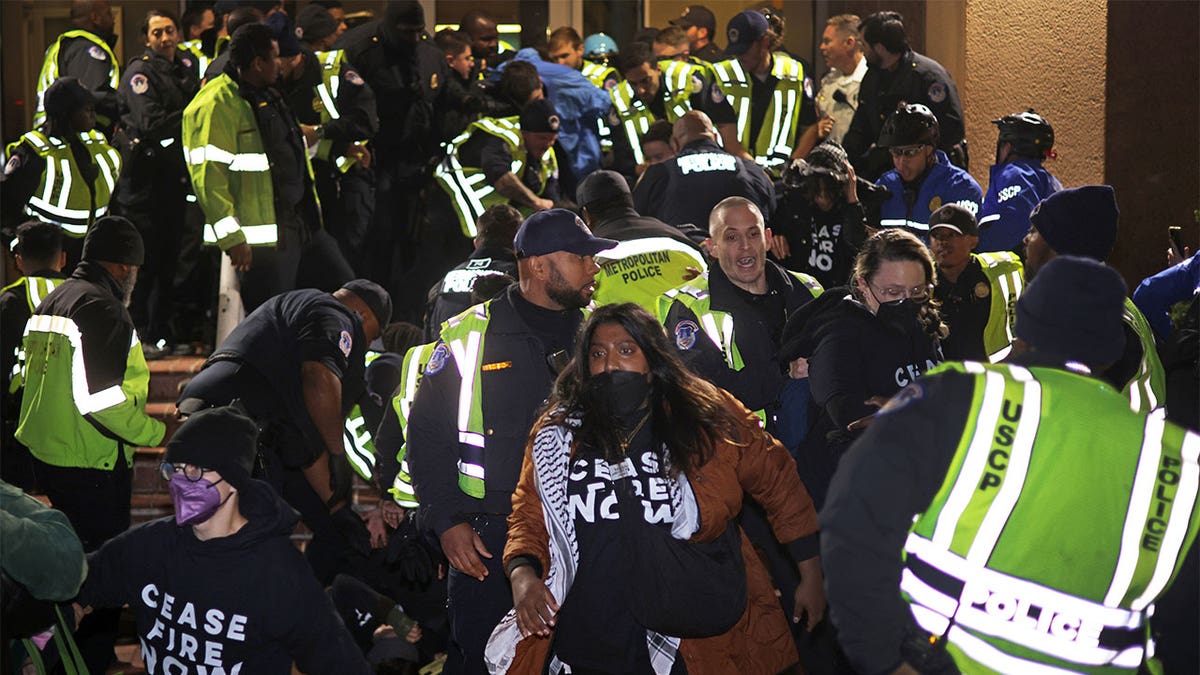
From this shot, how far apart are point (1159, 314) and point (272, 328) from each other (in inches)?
156

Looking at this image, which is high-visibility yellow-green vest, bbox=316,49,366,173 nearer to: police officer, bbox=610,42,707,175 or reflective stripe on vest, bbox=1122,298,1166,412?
police officer, bbox=610,42,707,175

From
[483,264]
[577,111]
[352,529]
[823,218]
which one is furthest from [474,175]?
[352,529]

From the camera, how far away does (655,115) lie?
11.1 m

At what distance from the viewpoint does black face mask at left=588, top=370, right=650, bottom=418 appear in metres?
5.02

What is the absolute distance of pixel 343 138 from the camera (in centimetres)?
1028

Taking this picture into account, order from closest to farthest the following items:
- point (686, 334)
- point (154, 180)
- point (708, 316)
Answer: point (686, 334)
point (708, 316)
point (154, 180)

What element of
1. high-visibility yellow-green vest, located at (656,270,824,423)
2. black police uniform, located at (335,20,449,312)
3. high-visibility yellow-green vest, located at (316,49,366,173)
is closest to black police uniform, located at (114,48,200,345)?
high-visibility yellow-green vest, located at (316,49,366,173)

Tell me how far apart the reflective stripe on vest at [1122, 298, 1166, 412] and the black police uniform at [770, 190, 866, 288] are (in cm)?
239

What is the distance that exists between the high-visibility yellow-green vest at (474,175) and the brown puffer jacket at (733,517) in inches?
209

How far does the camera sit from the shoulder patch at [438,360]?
5859 mm

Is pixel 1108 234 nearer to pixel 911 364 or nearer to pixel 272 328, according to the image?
pixel 911 364

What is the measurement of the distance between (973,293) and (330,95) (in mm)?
4869

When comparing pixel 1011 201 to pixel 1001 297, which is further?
pixel 1011 201

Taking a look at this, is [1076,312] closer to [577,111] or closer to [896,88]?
[896,88]
